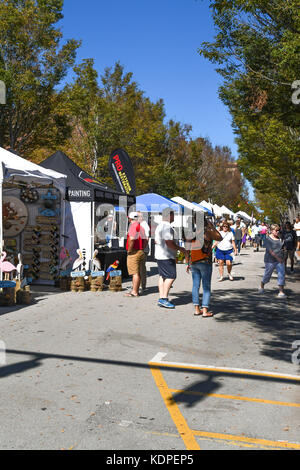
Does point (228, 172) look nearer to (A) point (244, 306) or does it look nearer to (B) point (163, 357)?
(A) point (244, 306)

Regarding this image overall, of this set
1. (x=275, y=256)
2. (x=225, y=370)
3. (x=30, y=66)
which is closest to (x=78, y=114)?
(x=30, y=66)

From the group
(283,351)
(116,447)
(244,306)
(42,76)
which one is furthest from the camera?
(42,76)

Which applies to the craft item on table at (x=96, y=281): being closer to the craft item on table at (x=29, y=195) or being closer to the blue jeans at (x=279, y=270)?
the craft item on table at (x=29, y=195)

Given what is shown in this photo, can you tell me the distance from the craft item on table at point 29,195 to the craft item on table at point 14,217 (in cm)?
16

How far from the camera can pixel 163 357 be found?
5.96 meters

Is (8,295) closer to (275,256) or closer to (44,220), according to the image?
(44,220)

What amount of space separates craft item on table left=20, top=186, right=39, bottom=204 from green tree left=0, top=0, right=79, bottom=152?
9.10 m

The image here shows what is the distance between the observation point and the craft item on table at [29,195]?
496 inches

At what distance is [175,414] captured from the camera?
13.6 feet

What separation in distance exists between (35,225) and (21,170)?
275 centimetres

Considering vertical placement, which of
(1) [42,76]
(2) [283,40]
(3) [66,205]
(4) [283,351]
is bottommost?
(4) [283,351]

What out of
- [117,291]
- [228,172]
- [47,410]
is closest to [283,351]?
[47,410]

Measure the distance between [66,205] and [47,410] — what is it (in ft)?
29.0

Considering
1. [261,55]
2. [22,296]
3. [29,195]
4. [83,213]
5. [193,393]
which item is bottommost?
[193,393]
